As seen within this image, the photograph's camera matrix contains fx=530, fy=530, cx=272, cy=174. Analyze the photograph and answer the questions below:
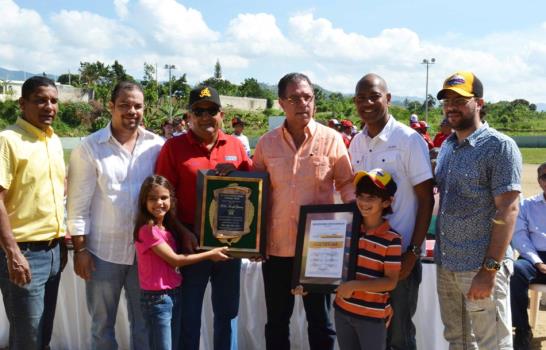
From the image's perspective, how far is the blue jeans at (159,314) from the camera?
11.8ft

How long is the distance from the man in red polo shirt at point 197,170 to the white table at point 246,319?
2.84 feet

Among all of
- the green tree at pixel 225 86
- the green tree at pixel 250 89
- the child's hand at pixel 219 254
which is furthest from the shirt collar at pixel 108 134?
the green tree at pixel 250 89

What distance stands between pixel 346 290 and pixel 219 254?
89cm

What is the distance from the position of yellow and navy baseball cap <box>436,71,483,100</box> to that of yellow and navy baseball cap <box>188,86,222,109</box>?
4.88ft

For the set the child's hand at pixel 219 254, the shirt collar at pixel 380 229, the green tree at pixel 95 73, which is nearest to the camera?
the shirt collar at pixel 380 229

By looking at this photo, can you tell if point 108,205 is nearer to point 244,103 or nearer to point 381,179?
point 381,179

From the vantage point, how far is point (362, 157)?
361 centimetres

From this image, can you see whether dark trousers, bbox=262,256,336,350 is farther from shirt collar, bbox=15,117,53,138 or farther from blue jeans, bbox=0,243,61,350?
shirt collar, bbox=15,117,53,138

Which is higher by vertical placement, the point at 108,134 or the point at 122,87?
the point at 122,87

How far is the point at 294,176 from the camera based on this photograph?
11.8 ft

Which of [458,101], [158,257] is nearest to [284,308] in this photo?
[158,257]

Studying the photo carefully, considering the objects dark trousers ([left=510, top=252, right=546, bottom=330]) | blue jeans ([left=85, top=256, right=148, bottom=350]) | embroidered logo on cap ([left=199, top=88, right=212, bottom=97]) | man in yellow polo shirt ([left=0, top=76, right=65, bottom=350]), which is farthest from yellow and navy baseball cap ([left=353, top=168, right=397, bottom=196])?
dark trousers ([left=510, top=252, right=546, bottom=330])

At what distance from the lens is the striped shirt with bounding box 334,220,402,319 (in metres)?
3.22

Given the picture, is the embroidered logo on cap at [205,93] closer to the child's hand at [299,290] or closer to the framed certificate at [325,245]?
the framed certificate at [325,245]
